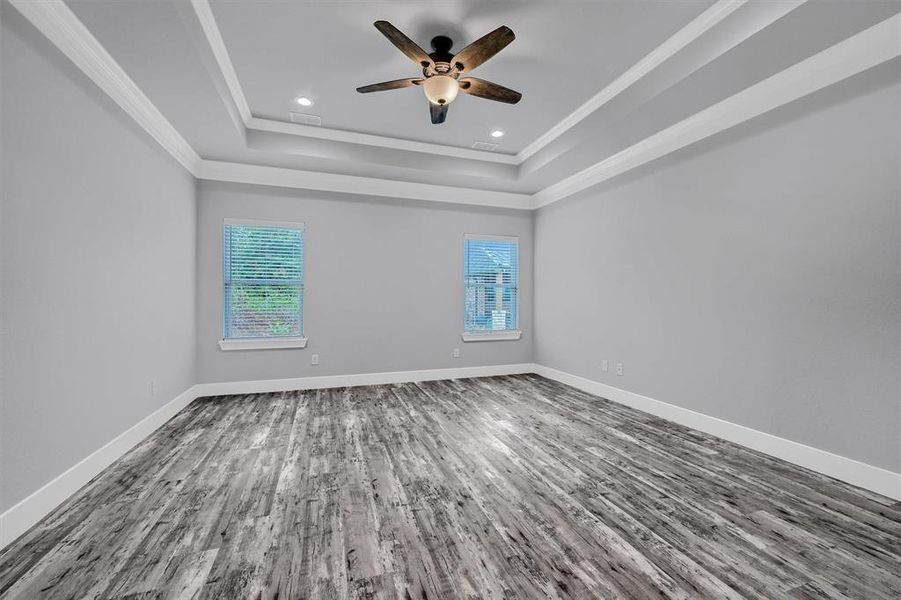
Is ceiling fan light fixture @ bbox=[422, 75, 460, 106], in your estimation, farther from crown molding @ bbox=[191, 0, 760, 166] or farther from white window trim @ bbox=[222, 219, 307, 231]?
white window trim @ bbox=[222, 219, 307, 231]

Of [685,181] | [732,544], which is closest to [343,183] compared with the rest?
[685,181]

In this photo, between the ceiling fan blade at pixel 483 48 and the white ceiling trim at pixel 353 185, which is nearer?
the ceiling fan blade at pixel 483 48

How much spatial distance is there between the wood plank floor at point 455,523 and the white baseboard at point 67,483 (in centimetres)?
6

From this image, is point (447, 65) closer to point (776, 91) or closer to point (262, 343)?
point (776, 91)

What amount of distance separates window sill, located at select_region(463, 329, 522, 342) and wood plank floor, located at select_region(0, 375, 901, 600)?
2321 mm

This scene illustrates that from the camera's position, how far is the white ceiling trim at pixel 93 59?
1.93 meters

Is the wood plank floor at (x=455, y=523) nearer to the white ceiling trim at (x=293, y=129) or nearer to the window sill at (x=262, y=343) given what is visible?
the window sill at (x=262, y=343)

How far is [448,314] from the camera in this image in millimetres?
5414

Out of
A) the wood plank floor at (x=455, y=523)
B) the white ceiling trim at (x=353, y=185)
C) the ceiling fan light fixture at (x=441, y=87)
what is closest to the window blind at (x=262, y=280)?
the white ceiling trim at (x=353, y=185)

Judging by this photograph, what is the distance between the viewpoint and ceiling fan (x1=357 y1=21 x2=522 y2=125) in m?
2.31

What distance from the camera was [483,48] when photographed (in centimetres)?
237

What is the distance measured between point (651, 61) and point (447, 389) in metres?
3.87

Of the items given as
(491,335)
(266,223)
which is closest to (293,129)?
(266,223)

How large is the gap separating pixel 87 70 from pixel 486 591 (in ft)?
11.8
